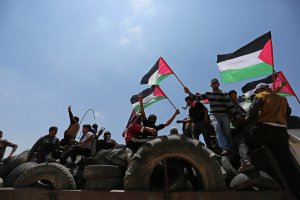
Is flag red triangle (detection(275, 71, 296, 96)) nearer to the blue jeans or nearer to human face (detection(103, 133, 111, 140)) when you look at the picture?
the blue jeans

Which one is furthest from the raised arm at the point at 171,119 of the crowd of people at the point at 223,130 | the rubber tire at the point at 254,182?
the rubber tire at the point at 254,182

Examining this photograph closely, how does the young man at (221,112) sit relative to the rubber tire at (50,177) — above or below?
above

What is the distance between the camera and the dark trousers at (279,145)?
377cm

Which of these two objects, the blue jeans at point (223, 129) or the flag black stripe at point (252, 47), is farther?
the flag black stripe at point (252, 47)

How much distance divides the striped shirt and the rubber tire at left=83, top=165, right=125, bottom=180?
108 inches

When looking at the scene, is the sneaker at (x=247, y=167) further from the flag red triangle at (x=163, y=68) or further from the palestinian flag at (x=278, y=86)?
the flag red triangle at (x=163, y=68)

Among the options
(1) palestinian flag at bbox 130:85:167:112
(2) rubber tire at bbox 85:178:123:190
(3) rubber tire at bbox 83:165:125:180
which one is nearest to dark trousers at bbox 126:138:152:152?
(3) rubber tire at bbox 83:165:125:180

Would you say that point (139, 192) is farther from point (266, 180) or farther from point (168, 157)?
point (266, 180)

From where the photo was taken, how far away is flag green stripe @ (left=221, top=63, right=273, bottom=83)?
271 inches

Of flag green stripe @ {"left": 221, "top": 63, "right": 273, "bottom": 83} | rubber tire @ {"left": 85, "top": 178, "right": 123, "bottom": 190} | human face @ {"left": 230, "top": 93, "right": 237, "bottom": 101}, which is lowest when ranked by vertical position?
rubber tire @ {"left": 85, "top": 178, "right": 123, "bottom": 190}

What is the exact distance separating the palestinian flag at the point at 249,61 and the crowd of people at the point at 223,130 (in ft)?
2.99

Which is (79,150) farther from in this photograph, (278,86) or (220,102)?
(278,86)

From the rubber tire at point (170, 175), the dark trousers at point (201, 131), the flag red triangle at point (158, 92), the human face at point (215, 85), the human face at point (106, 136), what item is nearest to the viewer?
the rubber tire at point (170, 175)

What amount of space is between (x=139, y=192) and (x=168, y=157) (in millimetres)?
748
